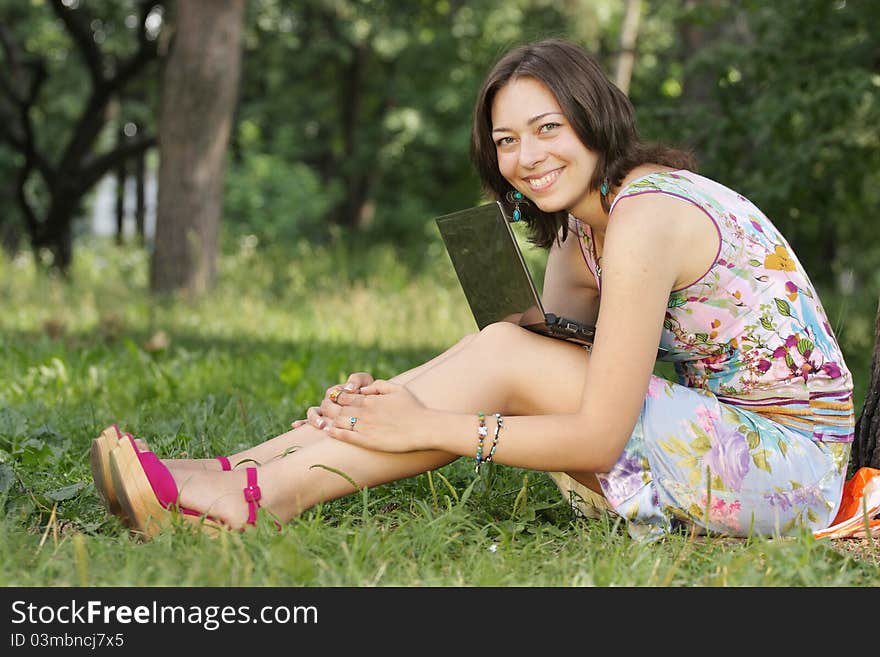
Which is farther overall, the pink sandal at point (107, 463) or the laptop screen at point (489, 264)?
the laptop screen at point (489, 264)

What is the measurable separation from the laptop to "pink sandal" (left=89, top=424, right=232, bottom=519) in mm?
943

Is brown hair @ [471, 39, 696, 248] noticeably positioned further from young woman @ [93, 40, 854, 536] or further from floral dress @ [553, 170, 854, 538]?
floral dress @ [553, 170, 854, 538]

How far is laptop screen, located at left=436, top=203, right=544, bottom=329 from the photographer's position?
2.58 metres

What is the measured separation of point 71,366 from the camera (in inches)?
179

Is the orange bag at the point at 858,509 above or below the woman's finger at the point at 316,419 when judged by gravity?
below

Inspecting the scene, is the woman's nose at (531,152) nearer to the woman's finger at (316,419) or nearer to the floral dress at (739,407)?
the floral dress at (739,407)

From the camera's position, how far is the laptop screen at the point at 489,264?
2.58 meters

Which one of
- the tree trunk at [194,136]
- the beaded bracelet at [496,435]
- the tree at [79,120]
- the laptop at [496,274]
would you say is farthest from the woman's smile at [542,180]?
the tree at [79,120]

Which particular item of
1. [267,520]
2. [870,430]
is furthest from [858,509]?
[267,520]

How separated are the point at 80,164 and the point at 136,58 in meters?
1.74

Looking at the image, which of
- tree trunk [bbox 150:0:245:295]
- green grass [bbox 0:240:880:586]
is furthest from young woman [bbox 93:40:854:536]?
tree trunk [bbox 150:0:245:295]
